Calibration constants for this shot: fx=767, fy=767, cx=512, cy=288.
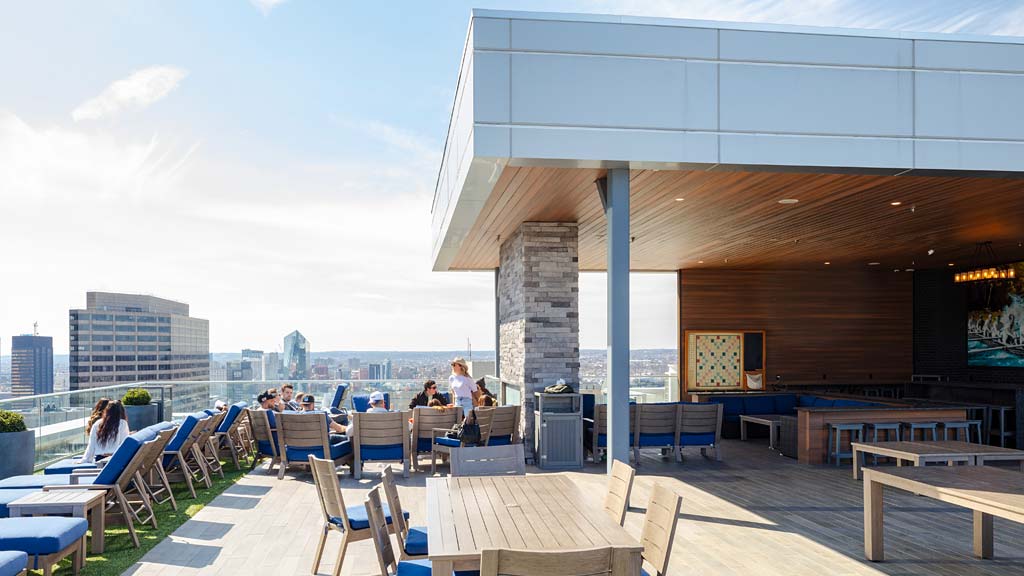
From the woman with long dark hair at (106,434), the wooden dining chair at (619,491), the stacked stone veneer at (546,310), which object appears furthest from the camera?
the stacked stone veneer at (546,310)

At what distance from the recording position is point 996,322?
607 inches

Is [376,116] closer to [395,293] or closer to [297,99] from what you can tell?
[297,99]

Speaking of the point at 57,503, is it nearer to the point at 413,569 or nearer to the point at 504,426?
the point at 413,569

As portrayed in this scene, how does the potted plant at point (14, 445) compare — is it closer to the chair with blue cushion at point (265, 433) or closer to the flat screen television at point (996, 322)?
the chair with blue cushion at point (265, 433)

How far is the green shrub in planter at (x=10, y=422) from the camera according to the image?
833 centimetres

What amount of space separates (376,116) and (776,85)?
3349 cm

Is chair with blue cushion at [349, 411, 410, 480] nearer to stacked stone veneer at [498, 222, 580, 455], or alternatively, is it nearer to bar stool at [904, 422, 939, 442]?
stacked stone veneer at [498, 222, 580, 455]

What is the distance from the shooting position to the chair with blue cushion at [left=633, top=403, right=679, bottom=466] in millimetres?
10289

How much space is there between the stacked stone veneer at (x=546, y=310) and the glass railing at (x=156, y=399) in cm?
462

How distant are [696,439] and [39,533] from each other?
314 inches

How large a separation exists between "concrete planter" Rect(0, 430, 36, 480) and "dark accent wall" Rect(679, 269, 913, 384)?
Result: 12.2 metres

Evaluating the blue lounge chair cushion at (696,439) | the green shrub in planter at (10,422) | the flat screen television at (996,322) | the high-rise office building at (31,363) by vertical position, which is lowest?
the high-rise office building at (31,363)

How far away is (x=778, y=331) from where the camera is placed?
16.8 meters

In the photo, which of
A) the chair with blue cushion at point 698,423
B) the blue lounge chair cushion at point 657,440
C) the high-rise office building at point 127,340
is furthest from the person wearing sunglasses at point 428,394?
the high-rise office building at point 127,340
